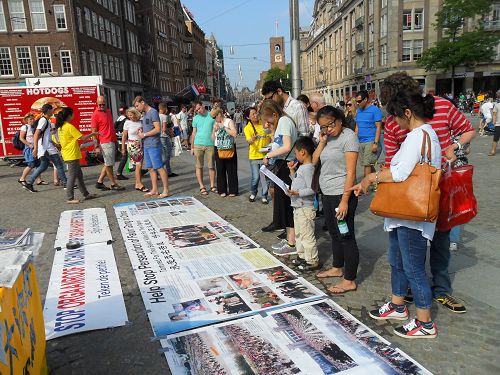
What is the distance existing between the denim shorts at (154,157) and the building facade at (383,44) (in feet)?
102

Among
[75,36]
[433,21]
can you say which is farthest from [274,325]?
[433,21]

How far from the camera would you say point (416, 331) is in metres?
2.96

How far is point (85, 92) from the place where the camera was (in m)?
14.3

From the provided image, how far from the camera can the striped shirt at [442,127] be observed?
137 inches

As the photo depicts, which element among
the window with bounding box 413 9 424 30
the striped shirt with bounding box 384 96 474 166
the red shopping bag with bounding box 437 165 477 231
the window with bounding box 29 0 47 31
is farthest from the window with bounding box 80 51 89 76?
the window with bounding box 413 9 424 30

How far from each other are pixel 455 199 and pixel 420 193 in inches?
21.9

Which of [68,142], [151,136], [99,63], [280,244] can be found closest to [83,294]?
[280,244]

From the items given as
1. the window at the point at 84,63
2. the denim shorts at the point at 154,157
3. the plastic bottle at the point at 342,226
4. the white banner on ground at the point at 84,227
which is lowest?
the white banner on ground at the point at 84,227

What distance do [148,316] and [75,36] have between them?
32693mm

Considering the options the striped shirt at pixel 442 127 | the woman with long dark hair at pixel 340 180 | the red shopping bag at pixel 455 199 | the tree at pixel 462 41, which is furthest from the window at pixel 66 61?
the tree at pixel 462 41

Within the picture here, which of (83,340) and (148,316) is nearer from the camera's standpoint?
(83,340)

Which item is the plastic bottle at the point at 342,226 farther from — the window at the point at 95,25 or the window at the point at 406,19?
the window at the point at 406,19

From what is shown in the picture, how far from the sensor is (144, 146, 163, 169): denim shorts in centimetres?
777

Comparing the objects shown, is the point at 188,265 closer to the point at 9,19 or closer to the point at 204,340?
the point at 204,340
